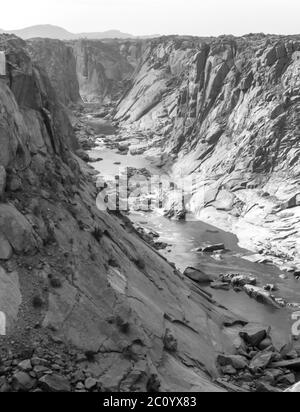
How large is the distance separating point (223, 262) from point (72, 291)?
32.3 m

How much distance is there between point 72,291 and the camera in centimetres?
2236

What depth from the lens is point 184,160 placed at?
276ft

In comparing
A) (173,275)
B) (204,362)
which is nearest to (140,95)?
(173,275)

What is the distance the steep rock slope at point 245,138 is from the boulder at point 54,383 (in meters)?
39.3

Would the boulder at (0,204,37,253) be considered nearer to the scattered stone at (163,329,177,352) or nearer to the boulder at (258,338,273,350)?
the scattered stone at (163,329,177,352)

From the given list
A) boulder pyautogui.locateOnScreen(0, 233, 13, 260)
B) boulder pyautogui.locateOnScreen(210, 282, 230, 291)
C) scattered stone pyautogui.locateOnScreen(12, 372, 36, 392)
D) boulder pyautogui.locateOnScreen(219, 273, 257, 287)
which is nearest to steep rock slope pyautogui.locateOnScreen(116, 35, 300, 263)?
boulder pyautogui.locateOnScreen(219, 273, 257, 287)

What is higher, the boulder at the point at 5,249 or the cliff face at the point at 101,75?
the boulder at the point at 5,249

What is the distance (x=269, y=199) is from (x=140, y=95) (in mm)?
→ 72723

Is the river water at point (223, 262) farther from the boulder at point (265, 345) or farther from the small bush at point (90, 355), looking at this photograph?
the small bush at point (90, 355)

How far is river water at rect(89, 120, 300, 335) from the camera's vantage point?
1645 inches

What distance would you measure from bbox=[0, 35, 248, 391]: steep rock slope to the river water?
9103 mm

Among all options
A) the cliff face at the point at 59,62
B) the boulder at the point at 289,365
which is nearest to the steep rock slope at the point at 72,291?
the boulder at the point at 289,365

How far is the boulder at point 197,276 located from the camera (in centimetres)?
4669

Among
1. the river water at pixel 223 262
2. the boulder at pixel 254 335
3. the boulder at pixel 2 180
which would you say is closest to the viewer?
the boulder at pixel 2 180
